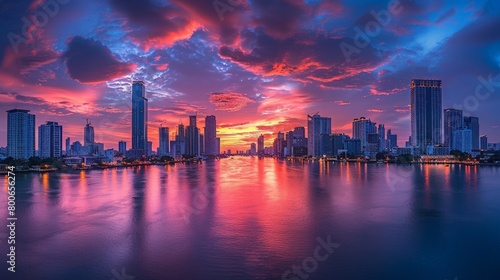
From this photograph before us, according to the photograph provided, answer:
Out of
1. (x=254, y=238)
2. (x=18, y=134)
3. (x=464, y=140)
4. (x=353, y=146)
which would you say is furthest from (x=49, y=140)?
(x=464, y=140)

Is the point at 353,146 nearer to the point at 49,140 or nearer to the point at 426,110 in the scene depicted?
the point at 426,110

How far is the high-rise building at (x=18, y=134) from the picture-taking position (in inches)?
3324

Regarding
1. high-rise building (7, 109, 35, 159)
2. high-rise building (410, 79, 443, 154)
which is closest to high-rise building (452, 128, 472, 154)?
high-rise building (410, 79, 443, 154)

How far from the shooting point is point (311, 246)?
44.5ft

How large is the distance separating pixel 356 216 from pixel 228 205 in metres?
9.10

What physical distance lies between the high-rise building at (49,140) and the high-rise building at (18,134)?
20540 mm

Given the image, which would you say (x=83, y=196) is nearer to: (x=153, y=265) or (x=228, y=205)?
(x=228, y=205)

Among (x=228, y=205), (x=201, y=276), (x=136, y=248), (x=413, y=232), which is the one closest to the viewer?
(x=201, y=276)

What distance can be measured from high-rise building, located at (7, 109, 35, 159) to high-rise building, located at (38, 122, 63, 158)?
20540 mm

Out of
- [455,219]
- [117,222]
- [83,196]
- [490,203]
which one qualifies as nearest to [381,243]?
[455,219]

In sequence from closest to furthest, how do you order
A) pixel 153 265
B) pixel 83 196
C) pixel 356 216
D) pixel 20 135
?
pixel 153 265 < pixel 356 216 < pixel 83 196 < pixel 20 135

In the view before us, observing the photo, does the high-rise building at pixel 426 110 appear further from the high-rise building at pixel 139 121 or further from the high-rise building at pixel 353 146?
the high-rise building at pixel 139 121

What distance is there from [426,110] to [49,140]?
6093 inches

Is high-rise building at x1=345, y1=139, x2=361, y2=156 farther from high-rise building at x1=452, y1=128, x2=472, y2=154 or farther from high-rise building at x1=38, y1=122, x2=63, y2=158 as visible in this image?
high-rise building at x1=38, y1=122, x2=63, y2=158
